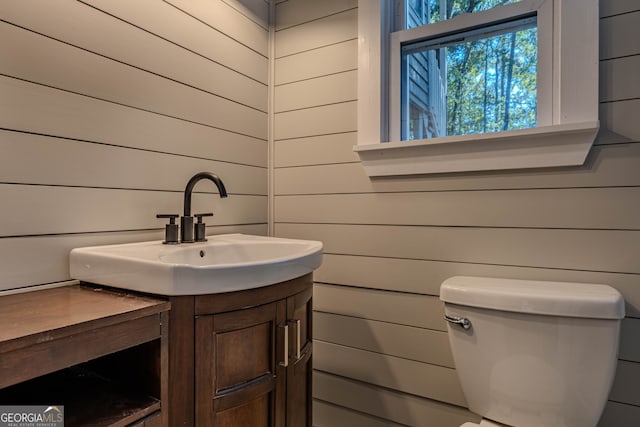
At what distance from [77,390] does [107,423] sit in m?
0.18

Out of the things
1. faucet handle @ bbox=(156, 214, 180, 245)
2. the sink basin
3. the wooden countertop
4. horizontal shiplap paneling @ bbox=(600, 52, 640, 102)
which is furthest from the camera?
faucet handle @ bbox=(156, 214, 180, 245)

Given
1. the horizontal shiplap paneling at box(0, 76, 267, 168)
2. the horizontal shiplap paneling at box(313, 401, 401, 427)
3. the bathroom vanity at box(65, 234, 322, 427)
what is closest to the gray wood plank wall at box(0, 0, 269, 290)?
the horizontal shiplap paneling at box(0, 76, 267, 168)

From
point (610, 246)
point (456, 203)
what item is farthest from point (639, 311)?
point (456, 203)

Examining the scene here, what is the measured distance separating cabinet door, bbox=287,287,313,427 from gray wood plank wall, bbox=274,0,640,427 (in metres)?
0.41

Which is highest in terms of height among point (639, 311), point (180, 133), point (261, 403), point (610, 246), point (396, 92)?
point (396, 92)

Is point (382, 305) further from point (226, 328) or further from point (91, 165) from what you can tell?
point (91, 165)

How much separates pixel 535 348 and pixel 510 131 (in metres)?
0.64

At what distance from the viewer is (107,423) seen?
0.67 m

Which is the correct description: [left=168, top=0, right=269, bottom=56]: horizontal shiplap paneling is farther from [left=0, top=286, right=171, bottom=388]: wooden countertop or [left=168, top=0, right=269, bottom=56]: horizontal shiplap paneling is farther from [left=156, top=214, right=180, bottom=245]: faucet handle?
[left=0, top=286, right=171, bottom=388]: wooden countertop

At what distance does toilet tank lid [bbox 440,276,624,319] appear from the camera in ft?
2.96

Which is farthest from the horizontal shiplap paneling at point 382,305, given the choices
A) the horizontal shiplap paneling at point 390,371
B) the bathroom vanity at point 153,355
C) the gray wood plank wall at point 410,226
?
the bathroom vanity at point 153,355

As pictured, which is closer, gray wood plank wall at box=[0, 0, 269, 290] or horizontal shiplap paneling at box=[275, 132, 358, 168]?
gray wood plank wall at box=[0, 0, 269, 290]

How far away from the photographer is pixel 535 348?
3.13 ft

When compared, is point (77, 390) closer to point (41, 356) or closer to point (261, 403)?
point (41, 356)
